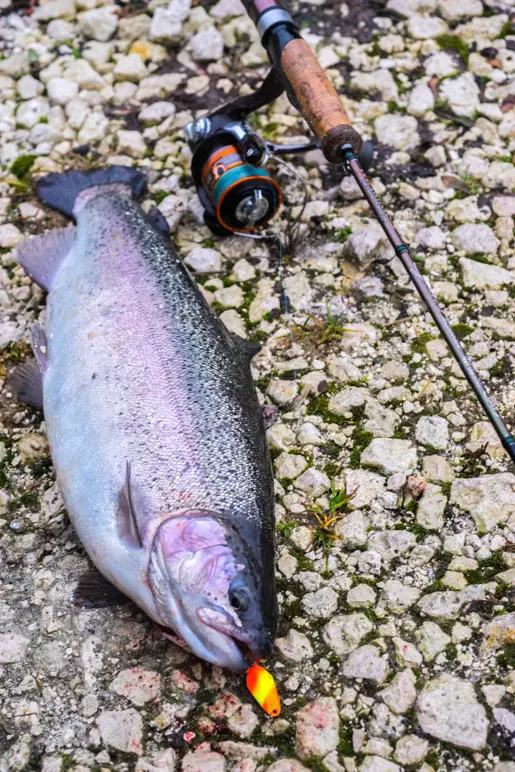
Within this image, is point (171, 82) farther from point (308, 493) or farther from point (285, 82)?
point (308, 493)

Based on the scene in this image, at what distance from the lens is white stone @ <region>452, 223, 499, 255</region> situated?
480 centimetres

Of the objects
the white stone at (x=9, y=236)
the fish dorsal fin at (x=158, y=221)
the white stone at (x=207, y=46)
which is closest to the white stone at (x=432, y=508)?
the fish dorsal fin at (x=158, y=221)

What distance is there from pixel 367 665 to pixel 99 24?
5.27m

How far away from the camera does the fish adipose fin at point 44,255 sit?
450 cm

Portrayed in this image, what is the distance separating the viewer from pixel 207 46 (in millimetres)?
6008

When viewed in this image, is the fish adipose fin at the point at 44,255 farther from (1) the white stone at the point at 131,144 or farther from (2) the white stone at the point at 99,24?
(2) the white stone at the point at 99,24

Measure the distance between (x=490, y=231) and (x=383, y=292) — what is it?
819 millimetres

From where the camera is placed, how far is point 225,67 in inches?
235

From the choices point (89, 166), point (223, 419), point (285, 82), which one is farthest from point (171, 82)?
point (223, 419)

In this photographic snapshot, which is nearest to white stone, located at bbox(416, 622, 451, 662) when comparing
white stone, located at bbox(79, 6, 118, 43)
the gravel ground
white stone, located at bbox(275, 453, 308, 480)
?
the gravel ground

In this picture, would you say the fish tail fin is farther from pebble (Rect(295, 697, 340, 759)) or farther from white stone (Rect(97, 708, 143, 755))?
pebble (Rect(295, 697, 340, 759))

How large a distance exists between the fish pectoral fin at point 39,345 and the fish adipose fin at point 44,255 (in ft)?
1.05

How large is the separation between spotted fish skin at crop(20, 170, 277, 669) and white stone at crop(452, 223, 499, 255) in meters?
1.76

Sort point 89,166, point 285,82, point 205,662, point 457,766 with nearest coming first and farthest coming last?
point 457,766
point 205,662
point 285,82
point 89,166
